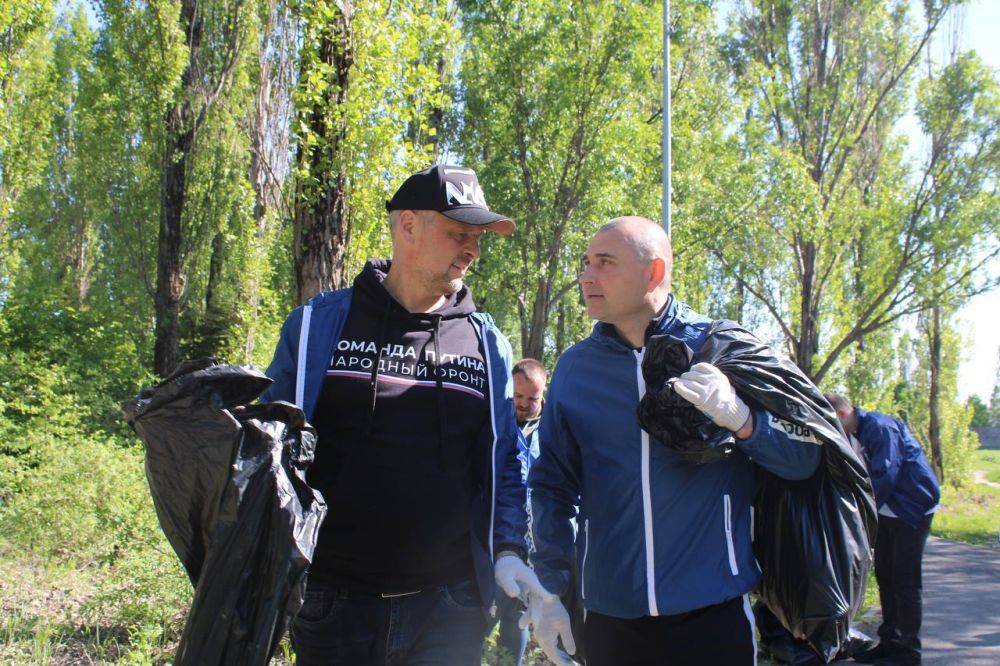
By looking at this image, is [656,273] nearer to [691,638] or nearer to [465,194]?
[465,194]

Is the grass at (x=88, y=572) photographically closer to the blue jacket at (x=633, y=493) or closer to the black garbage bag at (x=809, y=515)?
the blue jacket at (x=633, y=493)

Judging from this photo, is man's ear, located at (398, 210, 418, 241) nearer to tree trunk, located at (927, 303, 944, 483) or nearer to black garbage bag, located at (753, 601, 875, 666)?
black garbage bag, located at (753, 601, 875, 666)

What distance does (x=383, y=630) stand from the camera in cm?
230

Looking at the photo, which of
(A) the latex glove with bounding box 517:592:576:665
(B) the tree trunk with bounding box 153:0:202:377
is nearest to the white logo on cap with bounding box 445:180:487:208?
(A) the latex glove with bounding box 517:592:576:665

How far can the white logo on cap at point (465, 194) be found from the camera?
2.56 m

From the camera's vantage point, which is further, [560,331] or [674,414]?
[560,331]

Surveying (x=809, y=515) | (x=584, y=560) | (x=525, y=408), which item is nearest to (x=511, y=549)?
(x=584, y=560)

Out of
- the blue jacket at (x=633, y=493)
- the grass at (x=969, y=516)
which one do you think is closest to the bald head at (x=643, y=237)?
the blue jacket at (x=633, y=493)

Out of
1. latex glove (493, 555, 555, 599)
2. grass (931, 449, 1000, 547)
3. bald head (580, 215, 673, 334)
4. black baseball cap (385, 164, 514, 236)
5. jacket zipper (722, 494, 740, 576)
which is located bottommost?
A: grass (931, 449, 1000, 547)

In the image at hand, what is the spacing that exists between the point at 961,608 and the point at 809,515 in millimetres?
7914

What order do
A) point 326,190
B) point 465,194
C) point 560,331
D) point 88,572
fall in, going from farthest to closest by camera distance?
point 560,331
point 88,572
point 326,190
point 465,194

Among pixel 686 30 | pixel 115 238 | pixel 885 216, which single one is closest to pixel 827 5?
pixel 686 30

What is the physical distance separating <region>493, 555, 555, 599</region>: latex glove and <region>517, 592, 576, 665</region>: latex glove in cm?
8

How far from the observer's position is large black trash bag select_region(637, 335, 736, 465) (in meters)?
2.32
